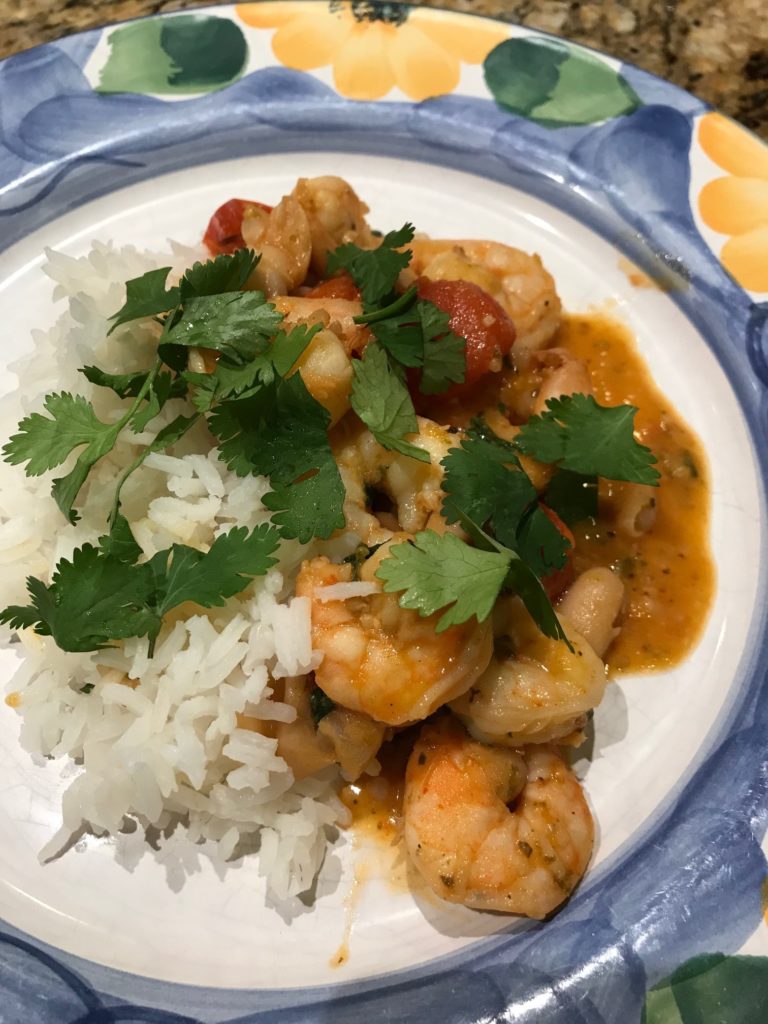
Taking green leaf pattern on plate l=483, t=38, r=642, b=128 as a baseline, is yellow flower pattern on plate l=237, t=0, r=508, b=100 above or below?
above

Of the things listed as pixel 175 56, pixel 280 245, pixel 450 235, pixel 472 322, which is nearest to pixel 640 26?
pixel 450 235

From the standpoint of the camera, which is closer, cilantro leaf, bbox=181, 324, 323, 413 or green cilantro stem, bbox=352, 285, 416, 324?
cilantro leaf, bbox=181, 324, 323, 413

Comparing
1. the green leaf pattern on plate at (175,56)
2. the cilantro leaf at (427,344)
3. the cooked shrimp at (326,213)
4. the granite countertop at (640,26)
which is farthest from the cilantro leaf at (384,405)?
the granite countertop at (640,26)

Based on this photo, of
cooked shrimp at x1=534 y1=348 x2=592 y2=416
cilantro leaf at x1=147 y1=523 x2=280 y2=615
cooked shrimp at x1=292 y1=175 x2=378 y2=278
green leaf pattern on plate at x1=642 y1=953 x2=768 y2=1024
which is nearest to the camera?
green leaf pattern on plate at x1=642 y1=953 x2=768 y2=1024

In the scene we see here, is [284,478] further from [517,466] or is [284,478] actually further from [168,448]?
[517,466]

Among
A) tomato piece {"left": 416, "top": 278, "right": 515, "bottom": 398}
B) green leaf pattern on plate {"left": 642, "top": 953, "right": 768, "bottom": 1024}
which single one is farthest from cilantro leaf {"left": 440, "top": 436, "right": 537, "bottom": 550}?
green leaf pattern on plate {"left": 642, "top": 953, "right": 768, "bottom": 1024}

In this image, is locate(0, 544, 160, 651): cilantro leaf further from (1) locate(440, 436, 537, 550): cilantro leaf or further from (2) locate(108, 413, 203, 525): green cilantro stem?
(1) locate(440, 436, 537, 550): cilantro leaf

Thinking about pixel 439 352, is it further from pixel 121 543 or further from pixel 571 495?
pixel 121 543
